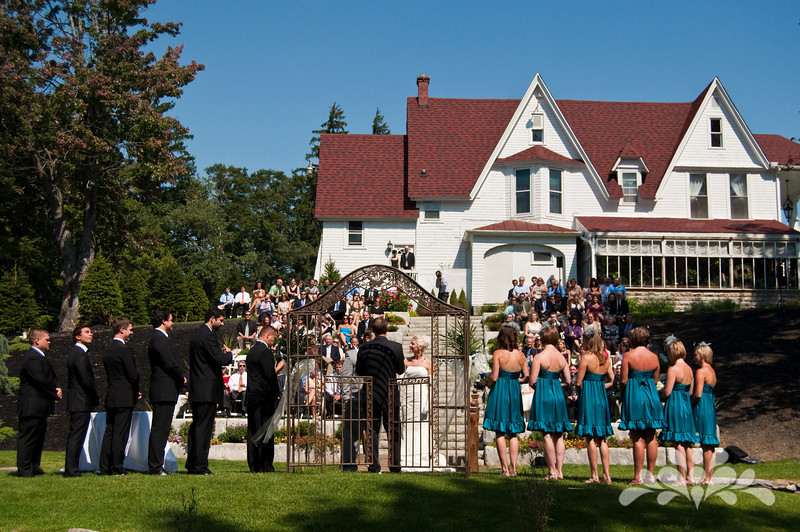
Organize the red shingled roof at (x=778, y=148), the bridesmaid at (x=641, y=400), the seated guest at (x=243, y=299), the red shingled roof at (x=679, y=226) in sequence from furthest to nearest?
1. the red shingled roof at (x=778, y=148)
2. the red shingled roof at (x=679, y=226)
3. the seated guest at (x=243, y=299)
4. the bridesmaid at (x=641, y=400)

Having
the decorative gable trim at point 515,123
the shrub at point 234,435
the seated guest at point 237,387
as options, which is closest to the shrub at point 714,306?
the decorative gable trim at point 515,123

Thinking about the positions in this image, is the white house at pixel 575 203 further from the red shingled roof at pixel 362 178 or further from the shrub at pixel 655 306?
the shrub at pixel 655 306

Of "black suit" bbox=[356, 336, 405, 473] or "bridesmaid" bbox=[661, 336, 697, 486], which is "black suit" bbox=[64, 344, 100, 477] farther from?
"bridesmaid" bbox=[661, 336, 697, 486]

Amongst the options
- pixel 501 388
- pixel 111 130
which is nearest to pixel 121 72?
pixel 111 130

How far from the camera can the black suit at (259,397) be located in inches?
458

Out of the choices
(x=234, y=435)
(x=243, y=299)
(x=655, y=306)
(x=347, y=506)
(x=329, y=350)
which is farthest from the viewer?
(x=243, y=299)

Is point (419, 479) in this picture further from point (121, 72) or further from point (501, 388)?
point (121, 72)

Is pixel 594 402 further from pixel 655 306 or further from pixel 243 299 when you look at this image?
pixel 243 299

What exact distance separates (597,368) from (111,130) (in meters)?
26.7

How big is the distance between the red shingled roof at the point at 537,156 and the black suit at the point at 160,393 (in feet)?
88.5

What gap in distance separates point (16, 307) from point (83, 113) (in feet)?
25.9

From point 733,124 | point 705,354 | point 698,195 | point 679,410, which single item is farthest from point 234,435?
point 733,124

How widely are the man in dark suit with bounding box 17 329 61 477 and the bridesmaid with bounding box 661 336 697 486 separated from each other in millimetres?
8183

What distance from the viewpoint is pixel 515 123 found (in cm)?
3675
